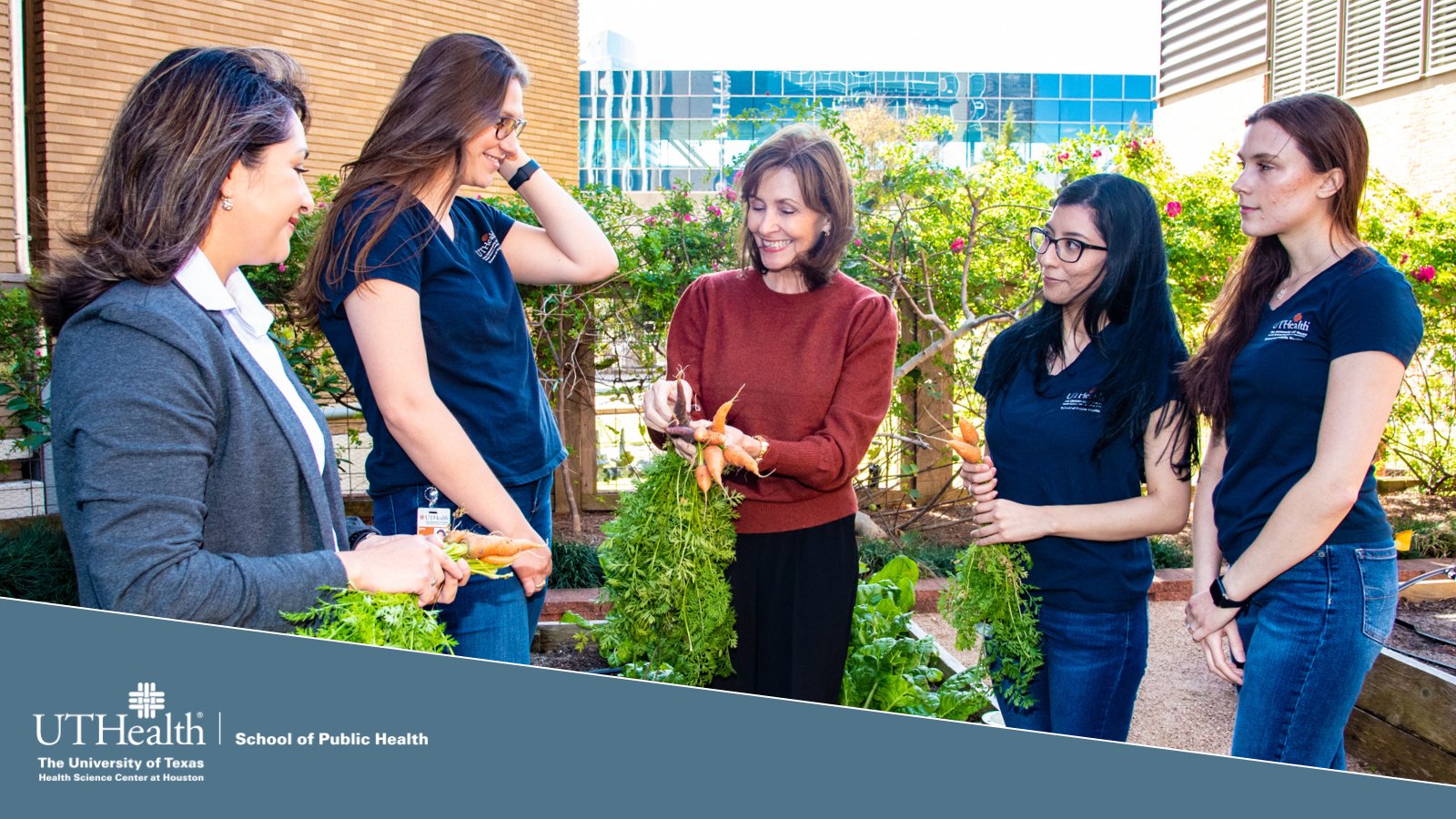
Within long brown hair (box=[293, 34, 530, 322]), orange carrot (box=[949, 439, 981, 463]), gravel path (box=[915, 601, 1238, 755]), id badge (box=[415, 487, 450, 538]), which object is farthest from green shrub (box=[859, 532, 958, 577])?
long brown hair (box=[293, 34, 530, 322])

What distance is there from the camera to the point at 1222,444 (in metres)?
2.54

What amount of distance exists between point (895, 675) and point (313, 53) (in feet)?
39.7

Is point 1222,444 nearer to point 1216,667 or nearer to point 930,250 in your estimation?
point 1216,667

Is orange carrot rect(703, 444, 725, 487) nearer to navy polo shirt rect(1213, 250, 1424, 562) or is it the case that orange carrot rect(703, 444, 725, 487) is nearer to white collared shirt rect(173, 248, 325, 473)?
white collared shirt rect(173, 248, 325, 473)

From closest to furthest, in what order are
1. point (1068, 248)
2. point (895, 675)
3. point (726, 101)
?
point (1068, 248), point (895, 675), point (726, 101)

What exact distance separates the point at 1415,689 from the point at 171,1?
13.0 meters

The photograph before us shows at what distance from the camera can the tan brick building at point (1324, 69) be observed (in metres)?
11.8

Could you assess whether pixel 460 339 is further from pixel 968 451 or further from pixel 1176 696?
pixel 1176 696

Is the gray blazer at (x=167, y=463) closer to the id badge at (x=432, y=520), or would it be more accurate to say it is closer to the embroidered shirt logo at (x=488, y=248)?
the id badge at (x=432, y=520)

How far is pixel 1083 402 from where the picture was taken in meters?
2.52

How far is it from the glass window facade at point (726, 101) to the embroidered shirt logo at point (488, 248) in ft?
127

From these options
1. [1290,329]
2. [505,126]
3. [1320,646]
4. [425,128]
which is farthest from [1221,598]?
[425,128]

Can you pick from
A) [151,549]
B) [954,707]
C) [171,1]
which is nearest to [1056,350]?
[954,707]

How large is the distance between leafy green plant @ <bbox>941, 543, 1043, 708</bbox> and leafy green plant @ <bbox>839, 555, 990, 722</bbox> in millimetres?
787
